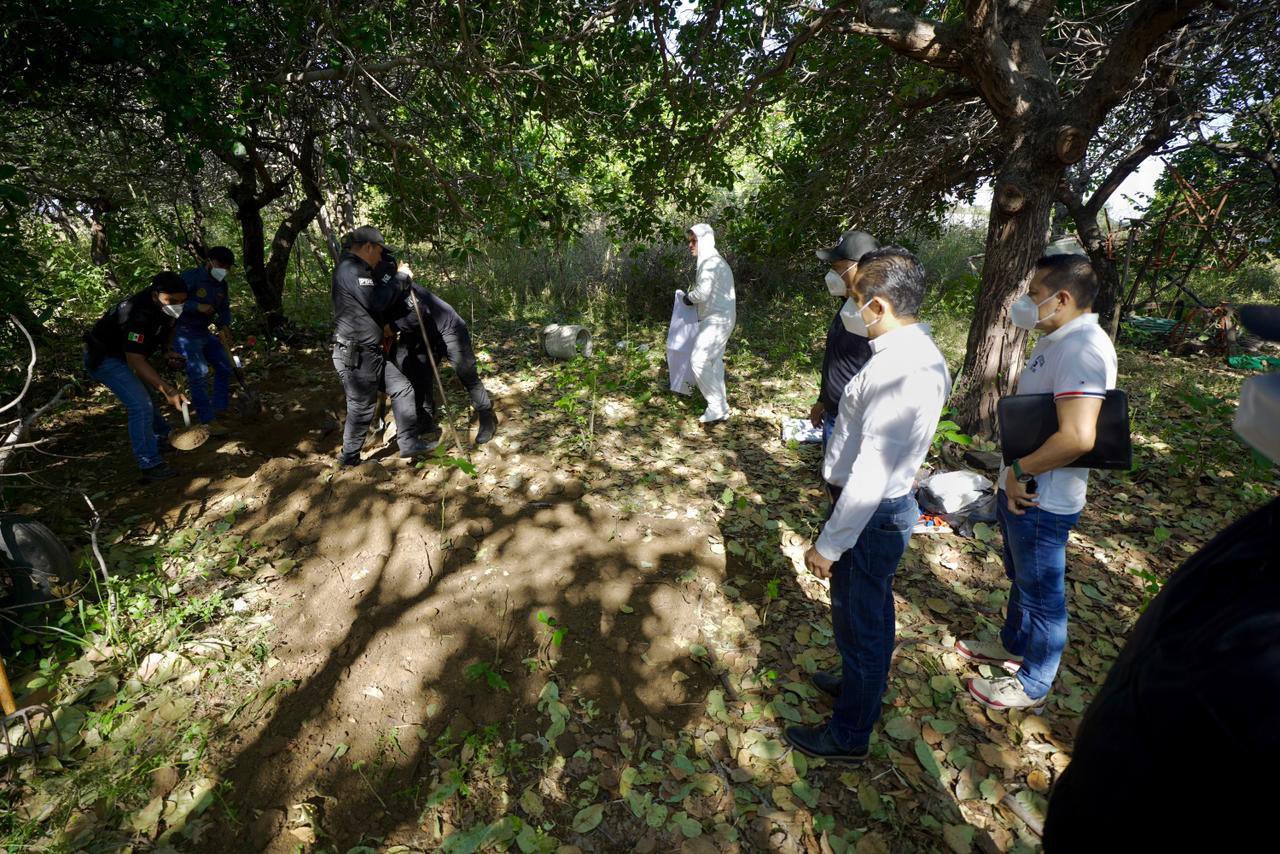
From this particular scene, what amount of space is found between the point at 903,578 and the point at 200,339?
6968mm

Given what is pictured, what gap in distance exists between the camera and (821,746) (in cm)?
227

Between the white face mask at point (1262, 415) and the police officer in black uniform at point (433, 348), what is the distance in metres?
4.63

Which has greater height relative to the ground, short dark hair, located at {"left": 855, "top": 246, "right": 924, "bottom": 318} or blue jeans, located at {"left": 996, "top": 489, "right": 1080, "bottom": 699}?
short dark hair, located at {"left": 855, "top": 246, "right": 924, "bottom": 318}

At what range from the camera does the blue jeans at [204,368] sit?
5355 mm

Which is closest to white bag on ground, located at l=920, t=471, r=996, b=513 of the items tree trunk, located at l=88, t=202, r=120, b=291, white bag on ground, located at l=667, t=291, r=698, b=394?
white bag on ground, located at l=667, t=291, r=698, b=394

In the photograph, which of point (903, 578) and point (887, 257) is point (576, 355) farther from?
point (887, 257)

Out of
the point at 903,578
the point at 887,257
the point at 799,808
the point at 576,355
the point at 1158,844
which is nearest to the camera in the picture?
the point at 1158,844

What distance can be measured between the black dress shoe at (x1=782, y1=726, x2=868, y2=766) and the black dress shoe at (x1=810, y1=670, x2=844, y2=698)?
0.87 ft

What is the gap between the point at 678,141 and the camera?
18.7 feet

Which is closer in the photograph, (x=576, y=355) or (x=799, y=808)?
(x=799, y=808)

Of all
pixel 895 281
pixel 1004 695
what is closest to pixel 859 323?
pixel 895 281

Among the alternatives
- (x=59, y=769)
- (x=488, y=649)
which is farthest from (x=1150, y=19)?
(x=59, y=769)

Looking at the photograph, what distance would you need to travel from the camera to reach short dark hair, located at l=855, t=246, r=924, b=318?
1867mm

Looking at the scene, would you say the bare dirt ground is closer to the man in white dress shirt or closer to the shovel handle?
the shovel handle
